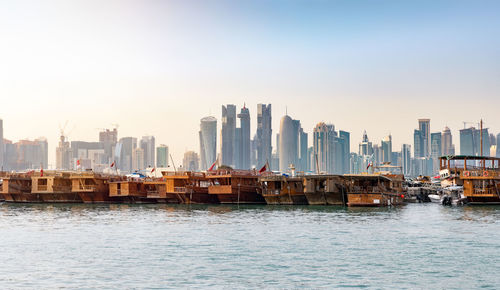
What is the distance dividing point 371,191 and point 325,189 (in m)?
6.63

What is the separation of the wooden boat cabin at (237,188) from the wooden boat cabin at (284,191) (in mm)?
2683

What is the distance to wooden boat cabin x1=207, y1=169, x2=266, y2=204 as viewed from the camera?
9181 centimetres

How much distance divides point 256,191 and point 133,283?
60.6m

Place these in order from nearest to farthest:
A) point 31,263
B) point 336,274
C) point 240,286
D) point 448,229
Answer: point 240,286 < point 336,274 < point 31,263 < point 448,229

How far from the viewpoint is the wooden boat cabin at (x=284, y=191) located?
89062mm

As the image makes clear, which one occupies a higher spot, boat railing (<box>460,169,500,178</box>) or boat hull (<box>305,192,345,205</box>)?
boat railing (<box>460,169,500,178</box>)

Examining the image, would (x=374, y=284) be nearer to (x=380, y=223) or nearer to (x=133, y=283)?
(x=133, y=283)

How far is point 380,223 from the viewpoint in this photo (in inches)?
2402

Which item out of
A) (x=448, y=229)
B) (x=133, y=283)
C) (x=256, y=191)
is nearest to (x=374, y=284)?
(x=133, y=283)

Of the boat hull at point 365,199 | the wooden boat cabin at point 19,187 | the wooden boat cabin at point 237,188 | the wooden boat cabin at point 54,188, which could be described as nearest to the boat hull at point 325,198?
the boat hull at point 365,199

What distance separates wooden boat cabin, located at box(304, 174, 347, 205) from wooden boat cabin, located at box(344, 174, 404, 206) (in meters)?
1.31

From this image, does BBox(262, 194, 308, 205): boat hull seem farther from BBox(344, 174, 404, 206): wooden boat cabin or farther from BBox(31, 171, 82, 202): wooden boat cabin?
BBox(31, 171, 82, 202): wooden boat cabin

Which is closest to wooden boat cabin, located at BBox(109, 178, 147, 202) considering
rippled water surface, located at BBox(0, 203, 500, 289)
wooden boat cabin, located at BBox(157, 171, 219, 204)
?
wooden boat cabin, located at BBox(157, 171, 219, 204)

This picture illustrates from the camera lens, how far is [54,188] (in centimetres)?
10044
